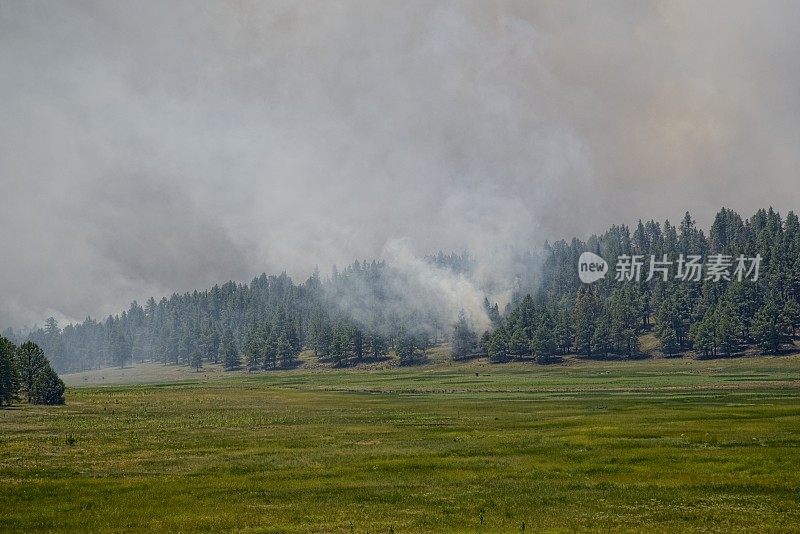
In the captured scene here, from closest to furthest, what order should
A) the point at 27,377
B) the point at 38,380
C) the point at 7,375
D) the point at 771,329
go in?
1. the point at 7,375
2. the point at 38,380
3. the point at 27,377
4. the point at 771,329

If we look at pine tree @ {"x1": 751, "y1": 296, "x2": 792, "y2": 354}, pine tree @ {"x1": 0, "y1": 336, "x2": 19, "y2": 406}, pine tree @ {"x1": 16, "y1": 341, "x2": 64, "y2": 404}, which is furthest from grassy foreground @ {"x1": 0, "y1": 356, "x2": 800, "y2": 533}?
pine tree @ {"x1": 751, "y1": 296, "x2": 792, "y2": 354}

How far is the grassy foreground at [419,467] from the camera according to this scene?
4047 cm

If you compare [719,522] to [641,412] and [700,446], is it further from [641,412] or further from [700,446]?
[641,412]

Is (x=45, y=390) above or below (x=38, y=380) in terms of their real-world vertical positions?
below

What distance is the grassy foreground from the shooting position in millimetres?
40469

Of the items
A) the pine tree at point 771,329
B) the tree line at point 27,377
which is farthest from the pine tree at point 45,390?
the pine tree at point 771,329

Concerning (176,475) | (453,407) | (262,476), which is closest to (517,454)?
(262,476)

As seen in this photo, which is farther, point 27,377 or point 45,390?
point 27,377

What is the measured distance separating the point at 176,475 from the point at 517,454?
1138 inches

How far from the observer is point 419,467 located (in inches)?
2190

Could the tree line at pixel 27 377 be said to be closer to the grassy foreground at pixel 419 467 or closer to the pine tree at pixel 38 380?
the pine tree at pixel 38 380

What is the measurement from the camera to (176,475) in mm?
53375

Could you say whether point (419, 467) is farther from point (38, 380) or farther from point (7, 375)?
point (38, 380)

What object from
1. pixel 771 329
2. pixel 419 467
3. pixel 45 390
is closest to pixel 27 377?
pixel 45 390
